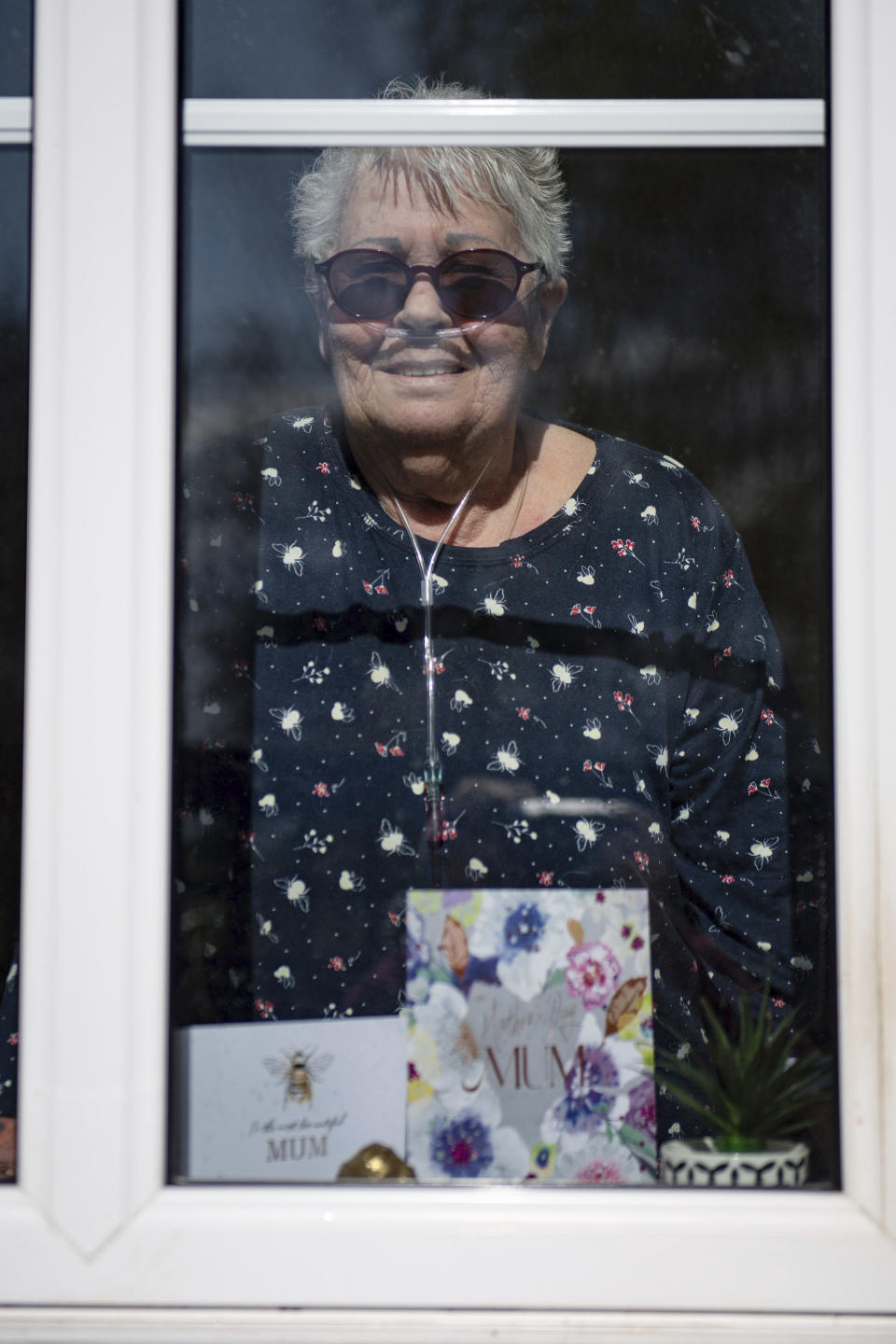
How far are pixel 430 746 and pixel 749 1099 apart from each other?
501mm

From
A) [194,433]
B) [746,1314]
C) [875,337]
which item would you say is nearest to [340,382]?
[194,433]

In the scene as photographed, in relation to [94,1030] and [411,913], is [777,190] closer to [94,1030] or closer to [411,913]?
[411,913]

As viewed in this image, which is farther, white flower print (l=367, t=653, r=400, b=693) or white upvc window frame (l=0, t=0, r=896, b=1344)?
white flower print (l=367, t=653, r=400, b=693)

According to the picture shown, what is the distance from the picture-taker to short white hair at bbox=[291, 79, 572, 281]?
1267 mm

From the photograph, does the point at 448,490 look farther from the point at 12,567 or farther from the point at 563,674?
the point at 12,567

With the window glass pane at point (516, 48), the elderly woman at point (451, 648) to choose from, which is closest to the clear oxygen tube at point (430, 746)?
the elderly woman at point (451, 648)

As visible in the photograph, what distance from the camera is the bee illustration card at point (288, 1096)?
96 centimetres

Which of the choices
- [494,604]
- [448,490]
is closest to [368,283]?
[448,490]

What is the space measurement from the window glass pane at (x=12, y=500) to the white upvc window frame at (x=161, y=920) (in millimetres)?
83

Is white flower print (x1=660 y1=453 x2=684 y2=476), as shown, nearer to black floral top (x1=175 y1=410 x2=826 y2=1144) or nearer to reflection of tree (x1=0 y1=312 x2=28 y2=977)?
black floral top (x1=175 y1=410 x2=826 y2=1144)

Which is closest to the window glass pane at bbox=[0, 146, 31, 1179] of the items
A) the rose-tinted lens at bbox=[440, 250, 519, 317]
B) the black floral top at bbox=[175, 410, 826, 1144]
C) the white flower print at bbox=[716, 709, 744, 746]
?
the black floral top at bbox=[175, 410, 826, 1144]

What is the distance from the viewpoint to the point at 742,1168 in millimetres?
952

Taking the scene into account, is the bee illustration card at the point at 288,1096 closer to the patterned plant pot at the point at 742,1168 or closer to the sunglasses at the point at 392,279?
the patterned plant pot at the point at 742,1168

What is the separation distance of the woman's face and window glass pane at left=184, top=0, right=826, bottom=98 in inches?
6.2
